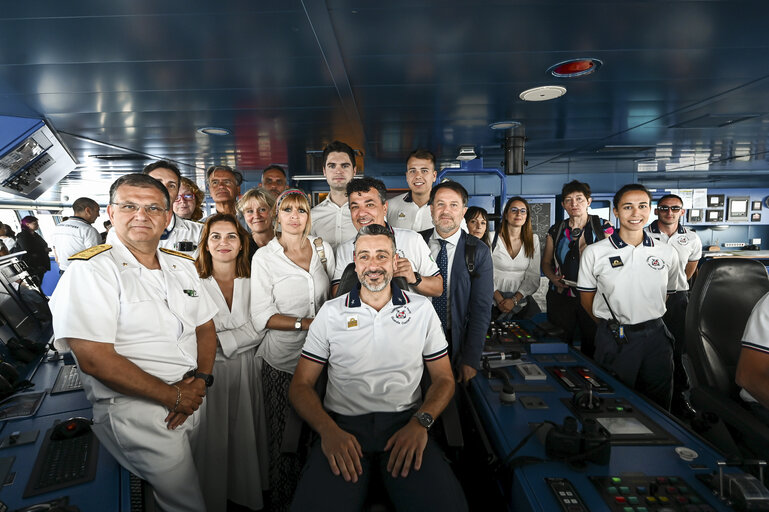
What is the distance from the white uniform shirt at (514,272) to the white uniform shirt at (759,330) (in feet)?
6.19

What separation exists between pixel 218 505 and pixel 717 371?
275 centimetres

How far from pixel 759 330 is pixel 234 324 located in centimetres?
246

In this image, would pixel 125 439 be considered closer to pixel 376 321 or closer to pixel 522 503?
pixel 376 321

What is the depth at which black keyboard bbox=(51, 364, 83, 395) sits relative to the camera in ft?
6.88

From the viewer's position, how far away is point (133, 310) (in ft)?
4.91

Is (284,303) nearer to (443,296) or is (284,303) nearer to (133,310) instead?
(133,310)

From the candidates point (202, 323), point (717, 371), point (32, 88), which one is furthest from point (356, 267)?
point (32, 88)

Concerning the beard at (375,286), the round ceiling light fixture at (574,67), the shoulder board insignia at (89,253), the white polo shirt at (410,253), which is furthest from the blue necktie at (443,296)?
the shoulder board insignia at (89,253)

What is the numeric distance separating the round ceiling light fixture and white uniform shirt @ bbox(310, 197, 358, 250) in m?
Result: 1.65

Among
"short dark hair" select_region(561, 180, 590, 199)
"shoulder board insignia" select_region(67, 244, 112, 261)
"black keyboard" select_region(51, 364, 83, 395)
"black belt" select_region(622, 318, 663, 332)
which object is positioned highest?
"short dark hair" select_region(561, 180, 590, 199)

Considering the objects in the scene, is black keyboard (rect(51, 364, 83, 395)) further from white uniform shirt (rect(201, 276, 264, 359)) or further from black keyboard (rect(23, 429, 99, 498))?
white uniform shirt (rect(201, 276, 264, 359))

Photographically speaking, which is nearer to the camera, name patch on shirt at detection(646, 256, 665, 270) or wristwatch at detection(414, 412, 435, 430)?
wristwatch at detection(414, 412, 435, 430)

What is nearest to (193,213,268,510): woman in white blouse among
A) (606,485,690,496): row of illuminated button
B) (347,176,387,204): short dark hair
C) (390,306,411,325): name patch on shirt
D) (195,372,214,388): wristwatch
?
(195,372,214,388): wristwatch

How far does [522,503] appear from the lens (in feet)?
4.24
